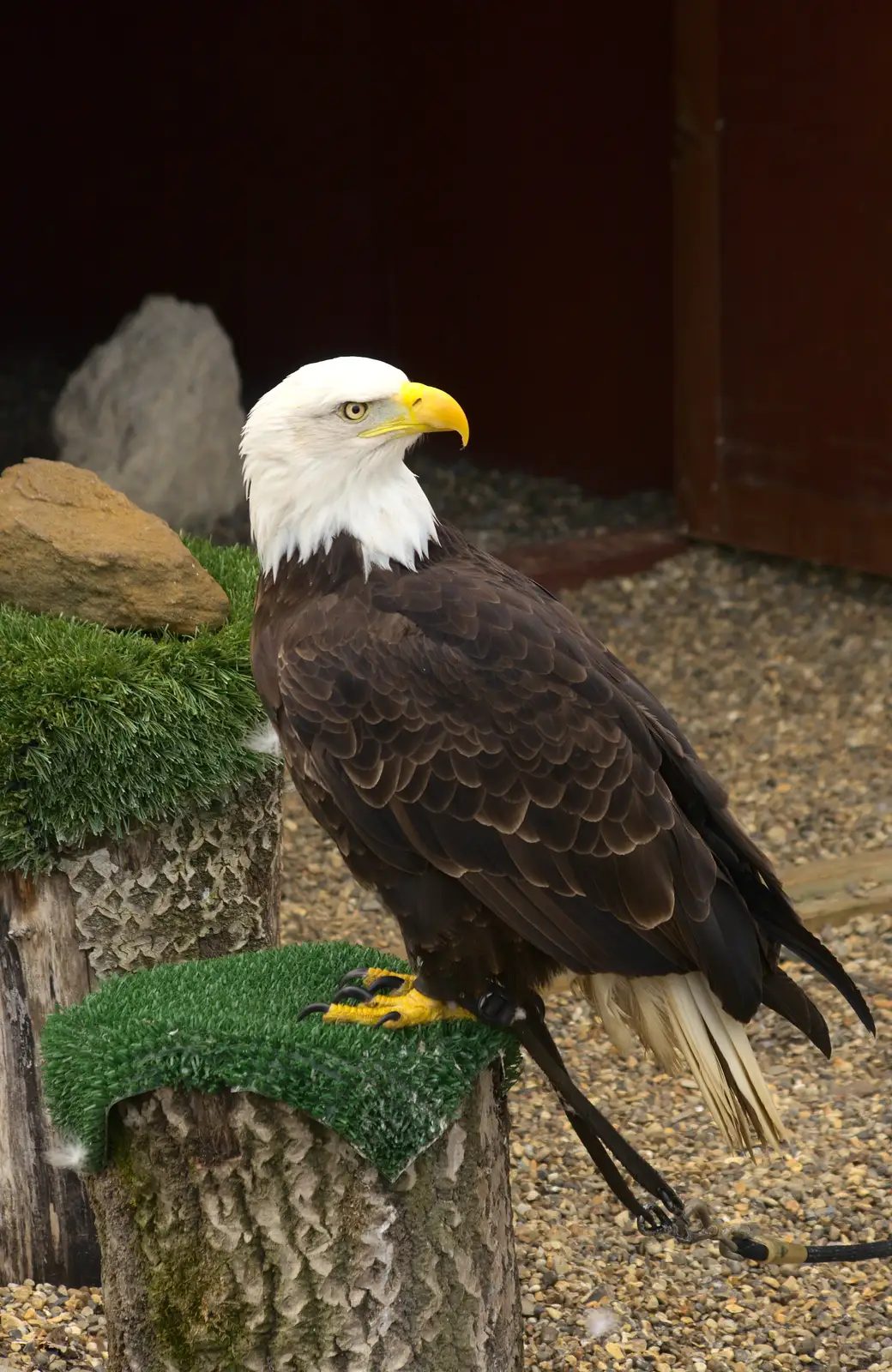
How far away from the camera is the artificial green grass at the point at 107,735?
8.75 ft

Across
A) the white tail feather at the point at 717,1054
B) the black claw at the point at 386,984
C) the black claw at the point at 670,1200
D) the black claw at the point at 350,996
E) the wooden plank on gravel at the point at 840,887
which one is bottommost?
the wooden plank on gravel at the point at 840,887

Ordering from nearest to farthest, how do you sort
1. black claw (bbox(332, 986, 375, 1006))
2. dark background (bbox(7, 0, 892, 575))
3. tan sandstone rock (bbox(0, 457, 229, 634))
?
black claw (bbox(332, 986, 375, 1006)) → tan sandstone rock (bbox(0, 457, 229, 634)) → dark background (bbox(7, 0, 892, 575))

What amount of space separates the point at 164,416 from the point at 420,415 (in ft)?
14.3

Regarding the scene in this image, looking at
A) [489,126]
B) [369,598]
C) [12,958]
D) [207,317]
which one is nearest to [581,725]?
[369,598]

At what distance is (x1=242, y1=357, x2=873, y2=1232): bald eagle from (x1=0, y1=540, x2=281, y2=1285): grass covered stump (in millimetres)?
335

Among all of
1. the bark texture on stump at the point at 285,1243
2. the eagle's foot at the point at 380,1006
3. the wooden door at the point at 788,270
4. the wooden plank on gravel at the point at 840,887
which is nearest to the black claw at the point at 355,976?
the eagle's foot at the point at 380,1006

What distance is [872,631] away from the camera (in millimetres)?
5773

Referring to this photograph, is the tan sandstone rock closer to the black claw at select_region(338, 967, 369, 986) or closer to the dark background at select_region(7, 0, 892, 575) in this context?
the black claw at select_region(338, 967, 369, 986)

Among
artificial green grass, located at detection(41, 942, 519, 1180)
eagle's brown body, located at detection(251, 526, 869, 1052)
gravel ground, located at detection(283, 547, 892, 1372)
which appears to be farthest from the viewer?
gravel ground, located at detection(283, 547, 892, 1372)

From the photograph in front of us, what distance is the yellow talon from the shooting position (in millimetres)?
2402

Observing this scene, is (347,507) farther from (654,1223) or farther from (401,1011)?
(654,1223)

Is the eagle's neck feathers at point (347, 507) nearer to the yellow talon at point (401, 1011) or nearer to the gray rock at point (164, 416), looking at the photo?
the yellow talon at point (401, 1011)

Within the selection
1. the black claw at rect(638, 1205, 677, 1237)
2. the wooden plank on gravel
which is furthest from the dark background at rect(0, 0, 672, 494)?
the black claw at rect(638, 1205, 677, 1237)

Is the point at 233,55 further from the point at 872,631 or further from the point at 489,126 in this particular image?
the point at 872,631
